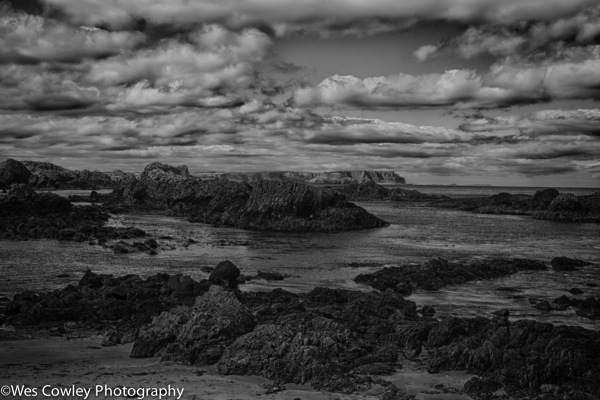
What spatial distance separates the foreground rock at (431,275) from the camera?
38.9 metres

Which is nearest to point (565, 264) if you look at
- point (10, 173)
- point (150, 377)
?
point (150, 377)

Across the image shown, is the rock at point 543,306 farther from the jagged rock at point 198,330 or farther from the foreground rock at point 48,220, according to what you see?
the foreground rock at point 48,220

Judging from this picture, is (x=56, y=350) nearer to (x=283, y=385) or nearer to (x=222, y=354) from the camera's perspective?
(x=222, y=354)

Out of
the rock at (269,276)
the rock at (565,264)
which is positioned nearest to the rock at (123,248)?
the rock at (269,276)

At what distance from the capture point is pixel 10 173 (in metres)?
174

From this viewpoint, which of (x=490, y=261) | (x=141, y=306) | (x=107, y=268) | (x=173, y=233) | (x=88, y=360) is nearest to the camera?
(x=88, y=360)

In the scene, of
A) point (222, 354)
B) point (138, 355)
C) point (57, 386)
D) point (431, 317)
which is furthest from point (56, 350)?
point (431, 317)

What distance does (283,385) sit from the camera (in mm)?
18531

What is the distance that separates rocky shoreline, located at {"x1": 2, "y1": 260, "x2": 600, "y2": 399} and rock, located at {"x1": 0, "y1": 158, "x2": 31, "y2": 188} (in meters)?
165

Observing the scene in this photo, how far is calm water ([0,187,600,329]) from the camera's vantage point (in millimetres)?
36906

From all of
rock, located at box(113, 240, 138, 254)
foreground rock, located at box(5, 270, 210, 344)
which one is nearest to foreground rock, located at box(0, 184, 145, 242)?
rock, located at box(113, 240, 138, 254)

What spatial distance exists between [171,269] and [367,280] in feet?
57.3

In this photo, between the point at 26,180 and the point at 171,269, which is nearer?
the point at 171,269

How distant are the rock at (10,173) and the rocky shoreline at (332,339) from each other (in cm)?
16505
